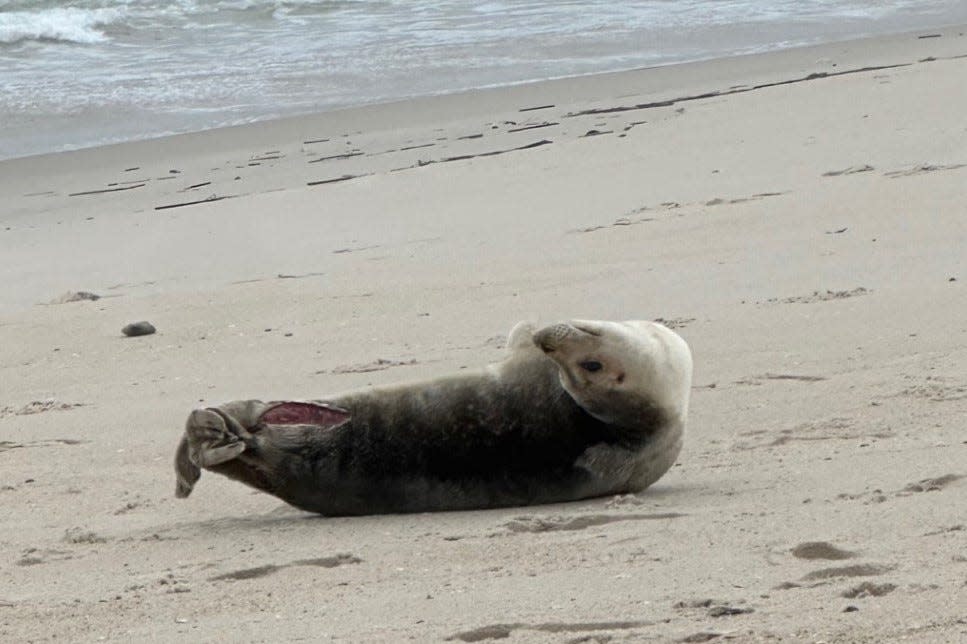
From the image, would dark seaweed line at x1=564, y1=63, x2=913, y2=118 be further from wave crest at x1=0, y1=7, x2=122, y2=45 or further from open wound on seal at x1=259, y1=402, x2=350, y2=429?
wave crest at x1=0, y1=7, x2=122, y2=45

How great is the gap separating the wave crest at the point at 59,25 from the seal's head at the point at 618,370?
52.7 ft

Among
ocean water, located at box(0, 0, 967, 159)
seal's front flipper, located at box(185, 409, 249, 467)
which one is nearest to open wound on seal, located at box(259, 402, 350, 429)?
seal's front flipper, located at box(185, 409, 249, 467)

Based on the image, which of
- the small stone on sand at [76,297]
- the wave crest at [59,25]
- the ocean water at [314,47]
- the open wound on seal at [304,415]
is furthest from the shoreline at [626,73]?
the open wound on seal at [304,415]

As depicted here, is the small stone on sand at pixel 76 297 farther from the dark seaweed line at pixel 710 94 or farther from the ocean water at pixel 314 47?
the ocean water at pixel 314 47

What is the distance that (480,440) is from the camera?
449 centimetres

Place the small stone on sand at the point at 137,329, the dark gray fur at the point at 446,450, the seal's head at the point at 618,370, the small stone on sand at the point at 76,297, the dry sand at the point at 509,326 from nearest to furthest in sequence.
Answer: the dry sand at the point at 509,326 → the seal's head at the point at 618,370 → the dark gray fur at the point at 446,450 → the small stone on sand at the point at 137,329 → the small stone on sand at the point at 76,297

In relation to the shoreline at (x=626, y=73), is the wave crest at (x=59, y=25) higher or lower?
higher

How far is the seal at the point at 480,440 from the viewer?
4.45 metres

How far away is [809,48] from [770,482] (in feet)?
38.1

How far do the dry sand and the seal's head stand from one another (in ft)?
0.75

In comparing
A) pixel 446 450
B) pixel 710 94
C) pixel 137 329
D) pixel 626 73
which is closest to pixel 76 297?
pixel 137 329

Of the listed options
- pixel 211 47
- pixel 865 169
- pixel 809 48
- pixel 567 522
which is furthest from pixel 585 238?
pixel 211 47

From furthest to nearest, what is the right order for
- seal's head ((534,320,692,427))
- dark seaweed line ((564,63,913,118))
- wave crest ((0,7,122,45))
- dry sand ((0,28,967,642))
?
wave crest ((0,7,122,45)) → dark seaweed line ((564,63,913,118)) → seal's head ((534,320,692,427)) → dry sand ((0,28,967,642))

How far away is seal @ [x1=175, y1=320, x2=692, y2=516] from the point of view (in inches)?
175
